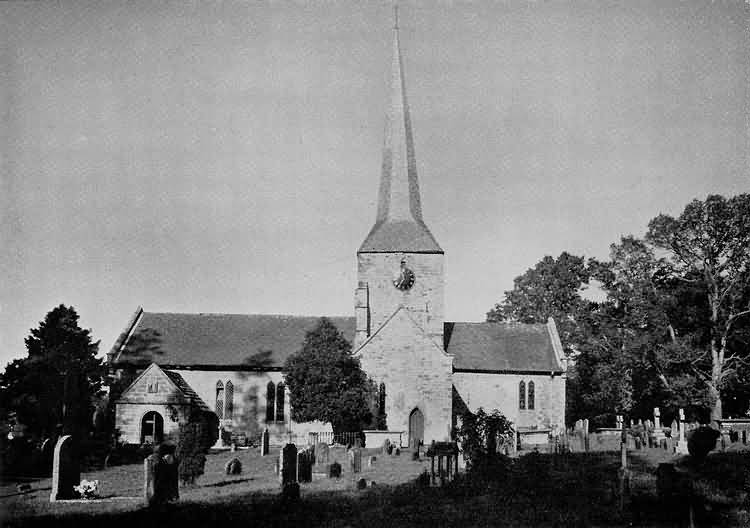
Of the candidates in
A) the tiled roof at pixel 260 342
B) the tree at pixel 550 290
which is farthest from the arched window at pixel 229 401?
the tree at pixel 550 290

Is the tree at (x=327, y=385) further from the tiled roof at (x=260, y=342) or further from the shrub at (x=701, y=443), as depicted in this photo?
the shrub at (x=701, y=443)

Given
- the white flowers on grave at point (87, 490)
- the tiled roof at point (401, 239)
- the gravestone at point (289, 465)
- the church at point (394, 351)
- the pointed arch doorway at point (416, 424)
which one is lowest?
the pointed arch doorway at point (416, 424)

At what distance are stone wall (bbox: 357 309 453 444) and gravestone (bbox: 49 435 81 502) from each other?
23840mm

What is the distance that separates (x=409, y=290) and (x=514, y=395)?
9.25m

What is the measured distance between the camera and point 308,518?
14.3 meters

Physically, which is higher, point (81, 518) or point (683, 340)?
point (683, 340)

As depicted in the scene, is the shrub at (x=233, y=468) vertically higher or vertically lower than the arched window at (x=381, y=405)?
lower

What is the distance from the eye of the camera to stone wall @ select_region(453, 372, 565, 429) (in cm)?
4450

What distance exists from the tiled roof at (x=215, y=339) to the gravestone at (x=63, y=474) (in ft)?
88.2

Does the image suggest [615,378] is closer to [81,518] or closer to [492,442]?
[492,442]

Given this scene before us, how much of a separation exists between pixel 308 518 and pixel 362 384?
83.1 ft

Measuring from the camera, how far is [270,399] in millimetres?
45250

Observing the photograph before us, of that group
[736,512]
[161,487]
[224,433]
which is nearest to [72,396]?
[224,433]

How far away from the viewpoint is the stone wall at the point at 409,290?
44.6 meters
